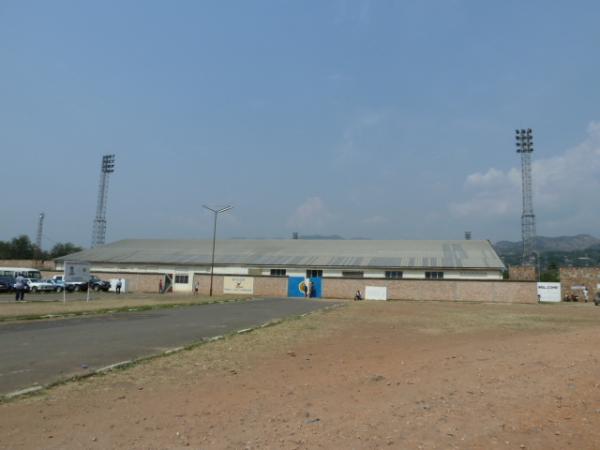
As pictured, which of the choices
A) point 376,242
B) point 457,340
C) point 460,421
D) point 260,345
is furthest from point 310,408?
point 376,242

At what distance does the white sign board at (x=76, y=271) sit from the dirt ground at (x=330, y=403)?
80.0 ft

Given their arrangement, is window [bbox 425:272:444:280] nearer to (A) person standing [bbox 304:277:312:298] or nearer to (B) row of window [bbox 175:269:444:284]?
(B) row of window [bbox 175:269:444:284]

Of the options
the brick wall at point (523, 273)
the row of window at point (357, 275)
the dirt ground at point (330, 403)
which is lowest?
the dirt ground at point (330, 403)

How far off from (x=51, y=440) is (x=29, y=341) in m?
9.15

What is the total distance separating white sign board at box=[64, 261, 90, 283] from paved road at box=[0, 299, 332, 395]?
13.0 metres

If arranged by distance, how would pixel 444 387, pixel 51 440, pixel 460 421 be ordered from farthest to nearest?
pixel 444 387
pixel 460 421
pixel 51 440

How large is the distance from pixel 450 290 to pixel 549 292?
438 inches

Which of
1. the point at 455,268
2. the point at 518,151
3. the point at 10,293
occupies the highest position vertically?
the point at 518,151

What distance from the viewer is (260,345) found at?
1353 cm

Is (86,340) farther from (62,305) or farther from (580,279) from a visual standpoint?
(580,279)

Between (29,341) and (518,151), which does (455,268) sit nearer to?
(518,151)

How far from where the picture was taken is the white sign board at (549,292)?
161 ft

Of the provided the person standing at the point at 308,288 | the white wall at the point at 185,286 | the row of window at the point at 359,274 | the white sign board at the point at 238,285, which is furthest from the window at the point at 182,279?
the person standing at the point at 308,288

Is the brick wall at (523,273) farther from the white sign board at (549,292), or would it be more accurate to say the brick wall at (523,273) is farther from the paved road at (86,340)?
the paved road at (86,340)
